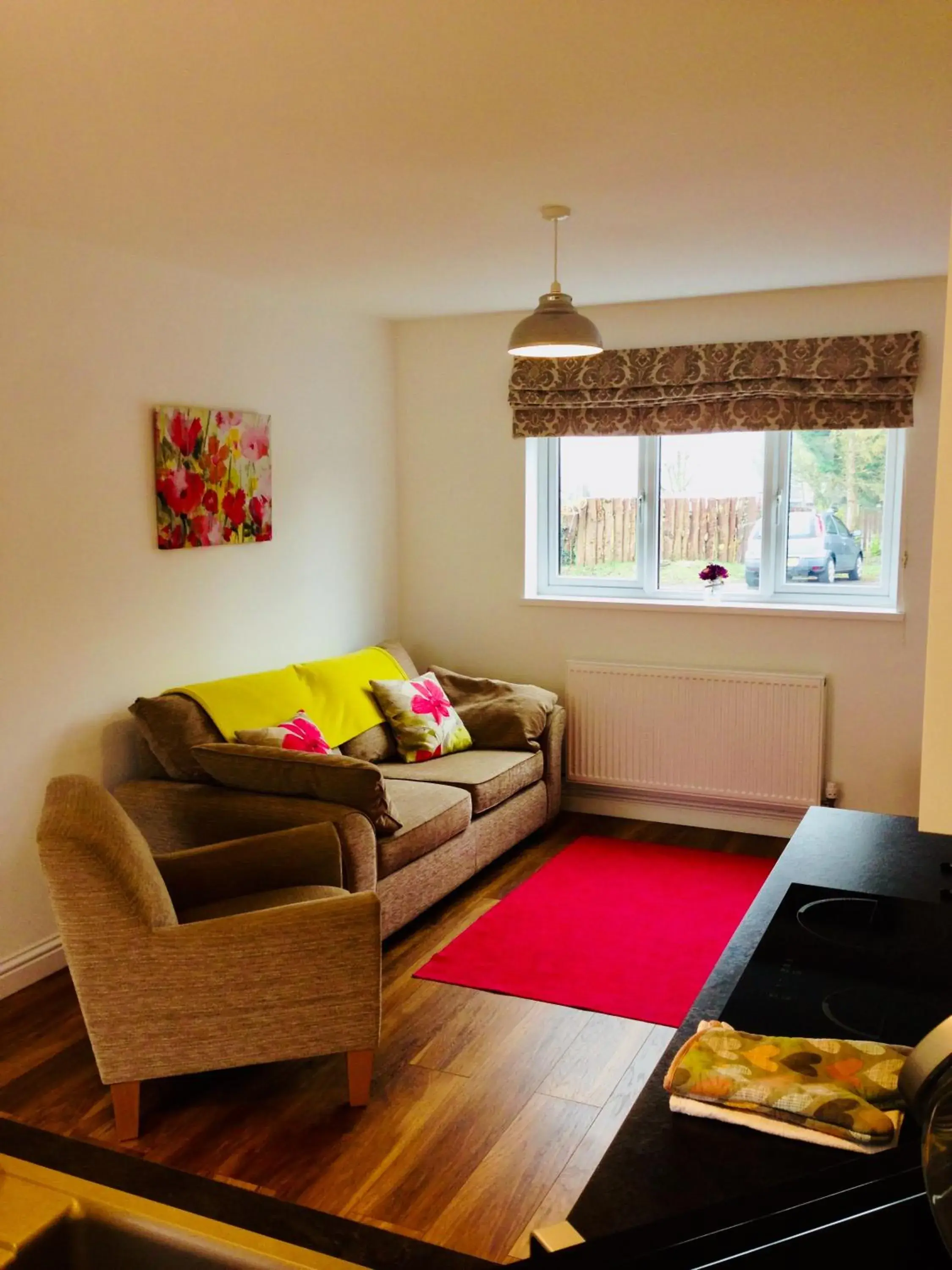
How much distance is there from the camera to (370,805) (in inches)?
141

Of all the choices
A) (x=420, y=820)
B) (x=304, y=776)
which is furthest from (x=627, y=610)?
(x=304, y=776)

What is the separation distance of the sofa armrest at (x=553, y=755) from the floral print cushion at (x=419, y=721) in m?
0.37

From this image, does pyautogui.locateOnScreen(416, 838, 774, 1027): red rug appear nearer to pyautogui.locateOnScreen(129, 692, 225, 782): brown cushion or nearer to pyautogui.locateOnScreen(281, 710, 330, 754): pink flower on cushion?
pyautogui.locateOnScreen(281, 710, 330, 754): pink flower on cushion

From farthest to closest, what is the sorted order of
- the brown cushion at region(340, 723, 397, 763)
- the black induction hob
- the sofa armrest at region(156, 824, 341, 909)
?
the brown cushion at region(340, 723, 397, 763)
the sofa armrest at region(156, 824, 341, 909)
the black induction hob

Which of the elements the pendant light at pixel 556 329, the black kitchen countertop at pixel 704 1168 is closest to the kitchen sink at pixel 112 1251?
the black kitchen countertop at pixel 704 1168

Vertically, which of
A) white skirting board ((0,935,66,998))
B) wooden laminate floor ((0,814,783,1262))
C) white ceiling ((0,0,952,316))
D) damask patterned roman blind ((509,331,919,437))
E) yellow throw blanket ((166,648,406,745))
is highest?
white ceiling ((0,0,952,316))

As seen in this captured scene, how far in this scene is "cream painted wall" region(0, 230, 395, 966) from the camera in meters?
3.53

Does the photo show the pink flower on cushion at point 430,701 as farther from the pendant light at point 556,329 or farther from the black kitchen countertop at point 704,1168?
the black kitchen countertop at point 704,1168

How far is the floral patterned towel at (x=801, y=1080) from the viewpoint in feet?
4.00

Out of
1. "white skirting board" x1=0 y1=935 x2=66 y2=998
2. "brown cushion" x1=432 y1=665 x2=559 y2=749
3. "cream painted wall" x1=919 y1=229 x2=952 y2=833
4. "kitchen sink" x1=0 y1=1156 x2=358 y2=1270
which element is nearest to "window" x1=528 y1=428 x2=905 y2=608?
"brown cushion" x1=432 y1=665 x2=559 y2=749

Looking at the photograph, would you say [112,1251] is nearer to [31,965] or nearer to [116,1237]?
[116,1237]

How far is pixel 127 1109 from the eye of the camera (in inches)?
107

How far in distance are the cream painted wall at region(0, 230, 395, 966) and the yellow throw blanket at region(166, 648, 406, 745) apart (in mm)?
236

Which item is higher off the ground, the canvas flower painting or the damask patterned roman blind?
the damask patterned roman blind
